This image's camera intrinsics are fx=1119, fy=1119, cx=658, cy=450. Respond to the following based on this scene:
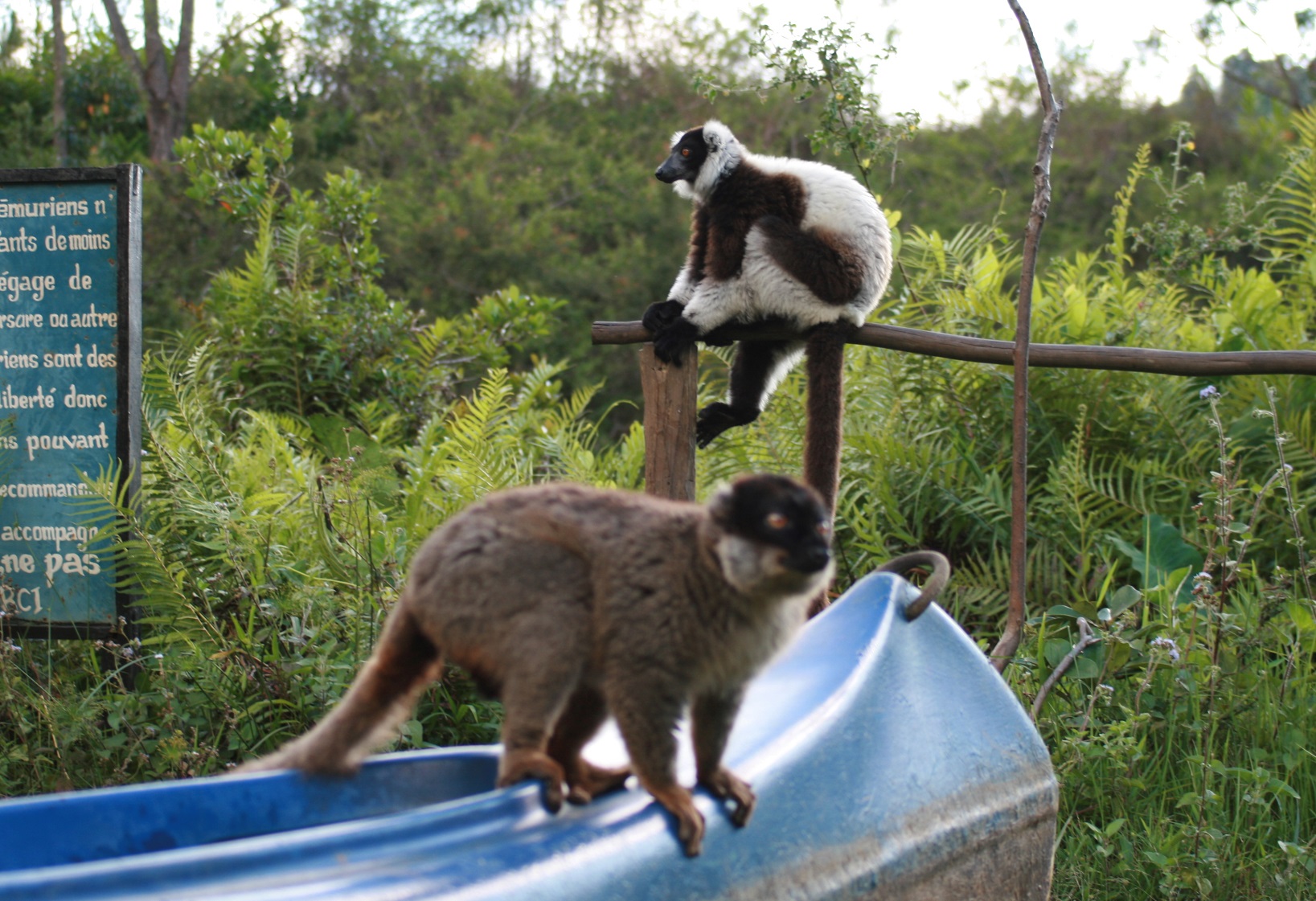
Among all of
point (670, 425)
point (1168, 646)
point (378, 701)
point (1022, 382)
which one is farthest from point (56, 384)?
point (1168, 646)

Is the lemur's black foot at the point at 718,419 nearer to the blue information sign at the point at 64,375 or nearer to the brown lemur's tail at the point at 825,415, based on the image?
the brown lemur's tail at the point at 825,415

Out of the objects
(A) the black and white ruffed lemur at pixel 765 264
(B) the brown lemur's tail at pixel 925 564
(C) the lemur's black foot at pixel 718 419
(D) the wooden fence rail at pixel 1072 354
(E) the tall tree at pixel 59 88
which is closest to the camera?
(B) the brown lemur's tail at pixel 925 564

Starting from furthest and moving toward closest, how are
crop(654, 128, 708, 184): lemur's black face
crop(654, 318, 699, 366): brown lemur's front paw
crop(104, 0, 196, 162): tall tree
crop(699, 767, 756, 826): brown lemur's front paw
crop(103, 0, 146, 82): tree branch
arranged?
crop(103, 0, 146, 82): tree branch, crop(104, 0, 196, 162): tall tree, crop(654, 128, 708, 184): lemur's black face, crop(654, 318, 699, 366): brown lemur's front paw, crop(699, 767, 756, 826): brown lemur's front paw

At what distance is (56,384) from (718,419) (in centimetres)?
257

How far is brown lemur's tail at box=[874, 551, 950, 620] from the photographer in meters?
2.69

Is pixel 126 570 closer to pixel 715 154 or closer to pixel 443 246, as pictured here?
pixel 715 154

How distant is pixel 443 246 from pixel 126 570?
11.8 meters

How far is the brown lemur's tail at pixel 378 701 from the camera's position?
2152mm

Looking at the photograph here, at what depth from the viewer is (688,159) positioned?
5.22 meters

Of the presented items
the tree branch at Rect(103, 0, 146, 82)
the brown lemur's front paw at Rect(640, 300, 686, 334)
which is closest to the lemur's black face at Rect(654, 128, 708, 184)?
the brown lemur's front paw at Rect(640, 300, 686, 334)

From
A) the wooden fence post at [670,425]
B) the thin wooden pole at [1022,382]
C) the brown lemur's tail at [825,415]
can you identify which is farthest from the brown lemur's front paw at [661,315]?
the thin wooden pole at [1022,382]

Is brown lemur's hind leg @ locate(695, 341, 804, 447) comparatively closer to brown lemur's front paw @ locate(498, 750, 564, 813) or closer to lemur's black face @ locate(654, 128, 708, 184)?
lemur's black face @ locate(654, 128, 708, 184)

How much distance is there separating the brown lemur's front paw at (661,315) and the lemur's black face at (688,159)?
0.87m

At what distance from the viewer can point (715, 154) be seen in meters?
5.20
